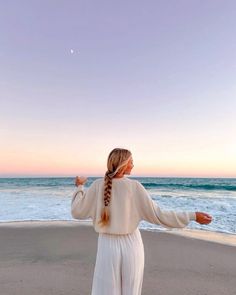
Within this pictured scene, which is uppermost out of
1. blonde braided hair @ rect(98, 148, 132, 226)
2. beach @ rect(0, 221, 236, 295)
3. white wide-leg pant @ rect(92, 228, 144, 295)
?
blonde braided hair @ rect(98, 148, 132, 226)

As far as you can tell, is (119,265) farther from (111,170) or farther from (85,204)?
(111,170)

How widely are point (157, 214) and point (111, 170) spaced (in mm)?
473

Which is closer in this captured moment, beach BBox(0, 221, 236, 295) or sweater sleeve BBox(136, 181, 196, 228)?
sweater sleeve BBox(136, 181, 196, 228)

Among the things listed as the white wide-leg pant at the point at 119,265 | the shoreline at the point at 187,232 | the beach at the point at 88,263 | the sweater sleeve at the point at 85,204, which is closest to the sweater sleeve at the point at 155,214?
the white wide-leg pant at the point at 119,265

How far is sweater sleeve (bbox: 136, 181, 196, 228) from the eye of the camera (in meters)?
2.23

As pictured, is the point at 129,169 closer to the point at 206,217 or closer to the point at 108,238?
the point at 108,238

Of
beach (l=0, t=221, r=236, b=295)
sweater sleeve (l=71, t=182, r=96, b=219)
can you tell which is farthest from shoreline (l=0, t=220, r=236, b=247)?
sweater sleeve (l=71, t=182, r=96, b=219)

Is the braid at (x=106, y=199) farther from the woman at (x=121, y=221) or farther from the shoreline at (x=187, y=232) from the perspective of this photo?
the shoreline at (x=187, y=232)

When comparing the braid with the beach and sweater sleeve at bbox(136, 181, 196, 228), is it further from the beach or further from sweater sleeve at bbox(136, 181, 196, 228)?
the beach

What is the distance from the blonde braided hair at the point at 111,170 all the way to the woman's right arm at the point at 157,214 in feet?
0.61

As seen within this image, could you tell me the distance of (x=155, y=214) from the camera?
2.24 m

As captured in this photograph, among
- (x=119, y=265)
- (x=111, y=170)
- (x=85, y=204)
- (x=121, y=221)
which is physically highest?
(x=111, y=170)

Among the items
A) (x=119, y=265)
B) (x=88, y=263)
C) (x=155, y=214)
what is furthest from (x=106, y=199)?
(x=88, y=263)

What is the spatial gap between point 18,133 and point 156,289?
53.9ft
